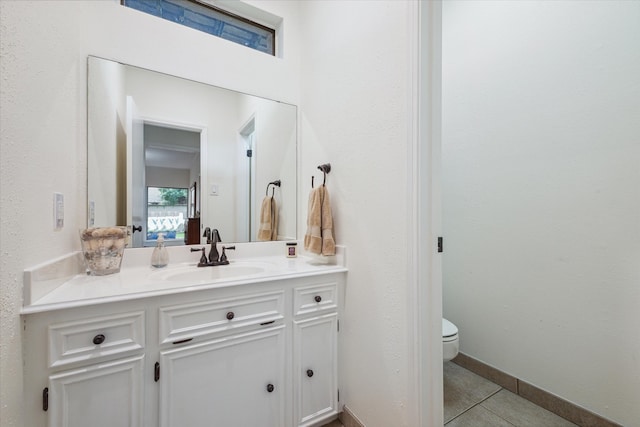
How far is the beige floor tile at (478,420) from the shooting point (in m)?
1.40

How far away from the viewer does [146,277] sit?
1.23 m

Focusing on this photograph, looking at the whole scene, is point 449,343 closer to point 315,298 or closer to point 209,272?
point 315,298

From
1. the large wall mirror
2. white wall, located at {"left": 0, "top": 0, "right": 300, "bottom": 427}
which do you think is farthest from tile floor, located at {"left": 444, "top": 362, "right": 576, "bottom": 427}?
white wall, located at {"left": 0, "top": 0, "right": 300, "bottom": 427}

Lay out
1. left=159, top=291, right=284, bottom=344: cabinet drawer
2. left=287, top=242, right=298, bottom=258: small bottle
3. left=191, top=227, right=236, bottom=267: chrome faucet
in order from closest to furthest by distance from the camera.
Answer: left=159, top=291, right=284, bottom=344: cabinet drawer, left=191, top=227, right=236, bottom=267: chrome faucet, left=287, top=242, right=298, bottom=258: small bottle

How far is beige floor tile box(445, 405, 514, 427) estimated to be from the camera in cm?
140

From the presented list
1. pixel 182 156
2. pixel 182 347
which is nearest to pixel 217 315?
pixel 182 347

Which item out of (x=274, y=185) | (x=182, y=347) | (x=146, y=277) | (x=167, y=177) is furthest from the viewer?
(x=274, y=185)

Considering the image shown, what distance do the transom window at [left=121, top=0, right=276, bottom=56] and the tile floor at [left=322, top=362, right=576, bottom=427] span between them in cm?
247

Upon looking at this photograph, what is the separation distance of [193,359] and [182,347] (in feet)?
0.23

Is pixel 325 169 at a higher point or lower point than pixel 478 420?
higher

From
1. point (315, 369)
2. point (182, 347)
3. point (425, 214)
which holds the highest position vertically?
point (425, 214)

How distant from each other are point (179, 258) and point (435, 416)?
4.86ft

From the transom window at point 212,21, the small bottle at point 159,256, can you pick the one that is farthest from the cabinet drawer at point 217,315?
the transom window at point 212,21

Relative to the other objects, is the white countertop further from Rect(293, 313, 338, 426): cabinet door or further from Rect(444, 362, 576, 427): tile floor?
Rect(444, 362, 576, 427): tile floor
